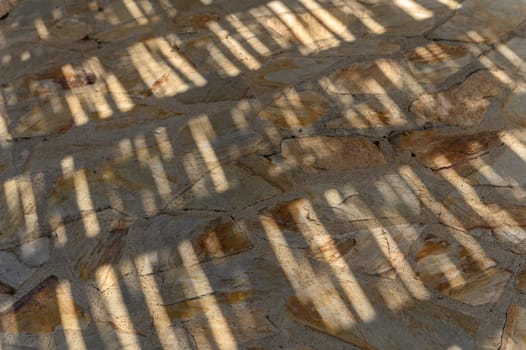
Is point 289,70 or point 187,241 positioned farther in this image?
point 289,70

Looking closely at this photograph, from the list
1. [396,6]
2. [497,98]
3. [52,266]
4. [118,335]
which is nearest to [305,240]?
[118,335]

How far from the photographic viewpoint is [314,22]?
3.05 m

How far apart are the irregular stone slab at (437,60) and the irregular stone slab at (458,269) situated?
2.75ft

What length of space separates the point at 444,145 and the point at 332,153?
1.39 ft

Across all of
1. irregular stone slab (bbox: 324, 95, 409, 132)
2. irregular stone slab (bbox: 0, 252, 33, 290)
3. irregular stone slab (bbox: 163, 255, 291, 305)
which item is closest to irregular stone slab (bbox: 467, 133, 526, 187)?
irregular stone slab (bbox: 324, 95, 409, 132)

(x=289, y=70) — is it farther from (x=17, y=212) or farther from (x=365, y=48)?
(x=17, y=212)

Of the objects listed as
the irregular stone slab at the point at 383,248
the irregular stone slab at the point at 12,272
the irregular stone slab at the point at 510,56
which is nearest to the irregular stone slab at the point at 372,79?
the irregular stone slab at the point at 510,56

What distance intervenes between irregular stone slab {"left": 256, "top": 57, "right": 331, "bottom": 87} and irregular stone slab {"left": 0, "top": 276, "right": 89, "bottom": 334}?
1239mm

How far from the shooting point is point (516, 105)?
2.52m

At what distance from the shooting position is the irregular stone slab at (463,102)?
251cm

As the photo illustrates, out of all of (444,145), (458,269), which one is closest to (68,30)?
(444,145)

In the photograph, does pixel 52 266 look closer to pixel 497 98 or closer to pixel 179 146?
pixel 179 146

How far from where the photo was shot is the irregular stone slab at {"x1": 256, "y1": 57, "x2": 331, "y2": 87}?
108 inches

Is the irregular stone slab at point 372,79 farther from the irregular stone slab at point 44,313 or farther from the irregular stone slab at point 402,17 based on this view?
the irregular stone slab at point 44,313
